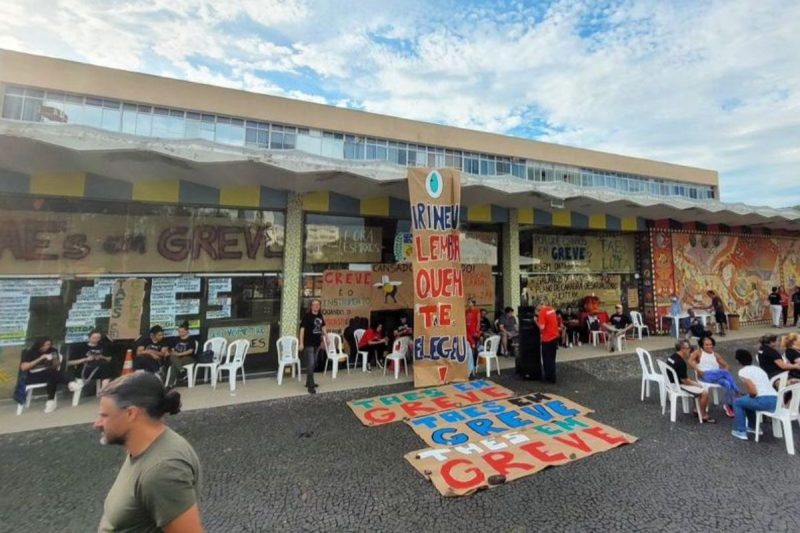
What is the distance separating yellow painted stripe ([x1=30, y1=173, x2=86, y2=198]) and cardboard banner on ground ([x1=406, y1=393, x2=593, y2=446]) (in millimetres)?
6604

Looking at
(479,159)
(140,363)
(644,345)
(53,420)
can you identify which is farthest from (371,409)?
(479,159)

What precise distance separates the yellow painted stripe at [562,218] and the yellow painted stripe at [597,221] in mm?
891

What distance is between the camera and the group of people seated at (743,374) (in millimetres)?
4129

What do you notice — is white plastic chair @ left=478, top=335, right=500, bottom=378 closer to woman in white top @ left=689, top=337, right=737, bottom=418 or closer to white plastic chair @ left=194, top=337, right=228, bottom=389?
woman in white top @ left=689, top=337, right=737, bottom=418

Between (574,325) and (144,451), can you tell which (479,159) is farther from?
(144,451)

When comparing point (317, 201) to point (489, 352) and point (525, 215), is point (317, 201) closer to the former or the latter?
point (489, 352)

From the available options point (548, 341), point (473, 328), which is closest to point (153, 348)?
point (473, 328)

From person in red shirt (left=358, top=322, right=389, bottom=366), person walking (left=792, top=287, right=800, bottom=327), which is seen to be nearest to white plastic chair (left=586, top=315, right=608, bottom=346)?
person in red shirt (left=358, top=322, right=389, bottom=366)

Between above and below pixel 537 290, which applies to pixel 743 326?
below

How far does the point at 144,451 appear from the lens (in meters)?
1.48

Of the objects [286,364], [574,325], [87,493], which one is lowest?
[87,493]

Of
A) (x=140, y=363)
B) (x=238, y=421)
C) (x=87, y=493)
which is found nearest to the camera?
(x=87, y=493)

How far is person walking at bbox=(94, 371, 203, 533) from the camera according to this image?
4.46ft

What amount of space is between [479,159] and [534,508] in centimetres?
3002
